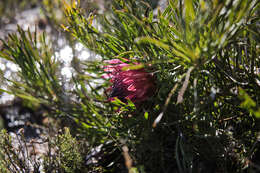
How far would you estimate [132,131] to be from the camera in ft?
1.47

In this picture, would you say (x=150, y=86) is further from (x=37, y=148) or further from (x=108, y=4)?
(x=37, y=148)

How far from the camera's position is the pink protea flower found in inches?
16.2

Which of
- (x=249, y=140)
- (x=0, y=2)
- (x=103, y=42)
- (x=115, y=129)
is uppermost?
(x=0, y=2)

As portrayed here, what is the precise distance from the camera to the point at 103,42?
1.60 feet

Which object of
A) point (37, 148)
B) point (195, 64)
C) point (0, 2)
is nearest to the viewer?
point (195, 64)

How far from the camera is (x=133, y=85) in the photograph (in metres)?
0.42

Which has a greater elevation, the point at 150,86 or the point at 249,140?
the point at 150,86

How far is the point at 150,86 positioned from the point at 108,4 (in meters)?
0.19

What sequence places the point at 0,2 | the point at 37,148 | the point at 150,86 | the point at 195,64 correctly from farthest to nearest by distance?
the point at 0,2 → the point at 37,148 → the point at 150,86 → the point at 195,64

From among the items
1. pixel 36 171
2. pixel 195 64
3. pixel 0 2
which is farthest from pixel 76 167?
pixel 0 2

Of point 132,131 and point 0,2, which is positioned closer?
point 132,131

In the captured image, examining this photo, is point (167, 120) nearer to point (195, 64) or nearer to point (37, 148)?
point (195, 64)

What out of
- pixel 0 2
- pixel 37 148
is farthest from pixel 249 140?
pixel 0 2

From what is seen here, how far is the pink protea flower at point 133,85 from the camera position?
0.41 m
